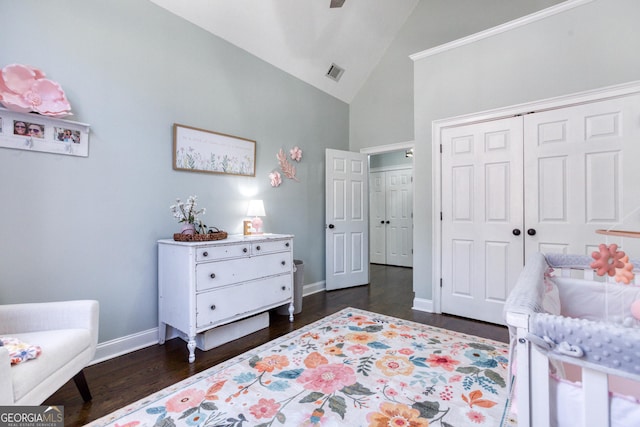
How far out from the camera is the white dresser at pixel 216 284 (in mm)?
2254

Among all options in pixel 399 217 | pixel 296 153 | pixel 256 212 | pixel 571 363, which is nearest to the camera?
pixel 571 363

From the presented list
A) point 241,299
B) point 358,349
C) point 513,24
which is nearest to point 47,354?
point 241,299

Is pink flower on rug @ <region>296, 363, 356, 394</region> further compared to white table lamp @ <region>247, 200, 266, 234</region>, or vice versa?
white table lamp @ <region>247, 200, 266, 234</region>

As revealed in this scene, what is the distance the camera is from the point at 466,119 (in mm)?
3047

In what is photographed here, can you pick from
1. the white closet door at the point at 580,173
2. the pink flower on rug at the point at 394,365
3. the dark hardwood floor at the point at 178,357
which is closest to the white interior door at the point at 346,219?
the dark hardwood floor at the point at 178,357

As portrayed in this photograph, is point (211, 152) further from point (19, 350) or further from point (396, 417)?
point (396, 417)

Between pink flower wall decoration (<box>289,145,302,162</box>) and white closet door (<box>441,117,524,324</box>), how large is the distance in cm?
170

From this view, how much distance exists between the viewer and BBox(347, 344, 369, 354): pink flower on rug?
231cm

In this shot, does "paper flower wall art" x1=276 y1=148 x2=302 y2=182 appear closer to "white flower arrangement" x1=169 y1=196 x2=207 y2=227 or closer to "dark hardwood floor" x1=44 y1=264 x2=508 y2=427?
"white flower arrangement" x1=169 y1=196 x2=207 y2=227

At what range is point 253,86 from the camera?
3.35 m

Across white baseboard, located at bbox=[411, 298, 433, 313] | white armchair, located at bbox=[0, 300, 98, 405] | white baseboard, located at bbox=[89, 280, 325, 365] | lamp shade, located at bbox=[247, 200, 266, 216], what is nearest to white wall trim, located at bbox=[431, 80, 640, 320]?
white baseboard, located at bbox=[411, 298, 433, 313]

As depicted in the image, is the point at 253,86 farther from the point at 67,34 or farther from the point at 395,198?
the point at 395,198

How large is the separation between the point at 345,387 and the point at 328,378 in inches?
5.6

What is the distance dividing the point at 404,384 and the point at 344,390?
382 millimetres
